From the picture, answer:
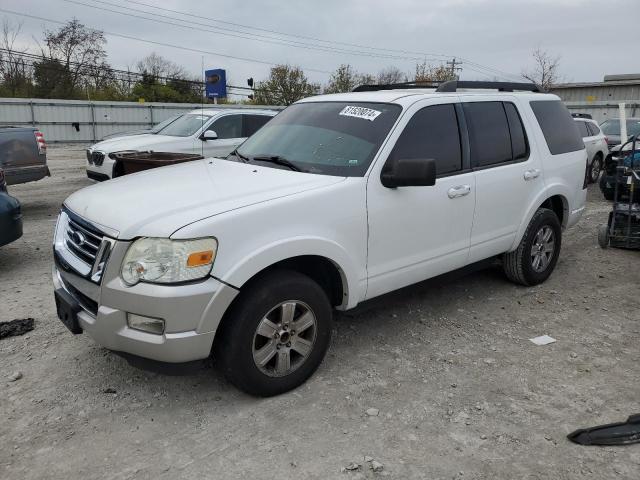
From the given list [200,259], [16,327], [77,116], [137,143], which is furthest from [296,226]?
[77,116]

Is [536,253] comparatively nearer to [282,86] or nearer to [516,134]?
[516,134]

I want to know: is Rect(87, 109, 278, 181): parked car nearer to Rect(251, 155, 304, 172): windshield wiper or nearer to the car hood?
Rect(251, 155, 304, 172): windshield wiper

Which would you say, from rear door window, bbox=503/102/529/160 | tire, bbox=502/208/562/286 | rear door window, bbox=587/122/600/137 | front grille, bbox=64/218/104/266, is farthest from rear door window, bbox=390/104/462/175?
rear door window, bbox=587/122/600/137

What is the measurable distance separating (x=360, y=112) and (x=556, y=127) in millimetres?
2410

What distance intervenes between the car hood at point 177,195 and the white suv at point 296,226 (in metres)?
0.01

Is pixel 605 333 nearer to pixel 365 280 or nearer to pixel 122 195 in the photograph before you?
pixel 365 280

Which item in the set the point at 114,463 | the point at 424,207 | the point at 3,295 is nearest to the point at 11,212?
the point at 3,295

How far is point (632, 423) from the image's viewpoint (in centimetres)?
295

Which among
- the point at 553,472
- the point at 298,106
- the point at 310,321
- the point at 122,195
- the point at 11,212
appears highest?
the point at 298,106

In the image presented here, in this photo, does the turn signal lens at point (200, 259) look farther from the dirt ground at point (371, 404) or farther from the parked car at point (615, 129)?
the parked car at point (615, 129)

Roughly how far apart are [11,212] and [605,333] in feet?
18.5

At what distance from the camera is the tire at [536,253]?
495cm

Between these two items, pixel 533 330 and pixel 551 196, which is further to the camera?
pixel 551 196

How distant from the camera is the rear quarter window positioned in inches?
198
